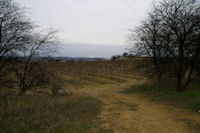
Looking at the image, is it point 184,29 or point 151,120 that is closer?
point 151,120

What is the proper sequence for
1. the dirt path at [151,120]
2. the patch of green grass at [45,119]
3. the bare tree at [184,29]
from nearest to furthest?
the patch of green grass at [45,119] < the dirt path at [151,120] < the bare tree at [184,29]

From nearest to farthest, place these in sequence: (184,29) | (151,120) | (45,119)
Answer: (45,119), (151,120), (184,29)

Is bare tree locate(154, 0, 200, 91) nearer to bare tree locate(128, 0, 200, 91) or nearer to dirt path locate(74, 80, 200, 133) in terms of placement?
bare tree locate(128, 0, 200, 91)

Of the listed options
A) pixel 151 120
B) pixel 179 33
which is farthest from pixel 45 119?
pixel 179 33

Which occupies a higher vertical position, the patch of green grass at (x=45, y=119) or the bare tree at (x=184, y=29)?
the bare tree at (x=184, y=29)

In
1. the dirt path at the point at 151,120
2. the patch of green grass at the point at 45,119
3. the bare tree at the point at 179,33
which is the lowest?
the dirt path at the point at 151,120

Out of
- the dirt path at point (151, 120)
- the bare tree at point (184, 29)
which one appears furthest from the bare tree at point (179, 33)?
the dirt path at point (151, 120)

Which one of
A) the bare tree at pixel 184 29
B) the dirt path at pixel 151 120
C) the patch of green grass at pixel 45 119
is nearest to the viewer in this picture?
the patch of green grass at pixel 45 119

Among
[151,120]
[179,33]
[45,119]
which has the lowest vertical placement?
[151,120]

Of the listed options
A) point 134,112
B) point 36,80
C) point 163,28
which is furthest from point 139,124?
point 163,28

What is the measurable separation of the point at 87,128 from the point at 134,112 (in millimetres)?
2273

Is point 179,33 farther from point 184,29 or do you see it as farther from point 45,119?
point 45,119

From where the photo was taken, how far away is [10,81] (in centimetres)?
599

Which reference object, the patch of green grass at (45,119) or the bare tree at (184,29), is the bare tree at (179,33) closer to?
the bare tree at (184,29)
